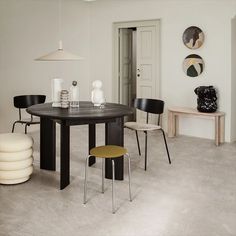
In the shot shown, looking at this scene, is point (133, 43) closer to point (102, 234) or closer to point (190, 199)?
point (190, 199)

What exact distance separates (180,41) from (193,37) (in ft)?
0.91

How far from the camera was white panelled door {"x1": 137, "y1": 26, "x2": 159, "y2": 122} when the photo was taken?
281 inches

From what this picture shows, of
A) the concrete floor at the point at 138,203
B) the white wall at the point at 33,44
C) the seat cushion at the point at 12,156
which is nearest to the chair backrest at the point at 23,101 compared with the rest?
the white wall at the point at 33,44

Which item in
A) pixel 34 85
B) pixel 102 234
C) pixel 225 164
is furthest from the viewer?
pixel 34 85

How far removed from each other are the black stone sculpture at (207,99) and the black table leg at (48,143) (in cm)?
267

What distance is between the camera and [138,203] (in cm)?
363

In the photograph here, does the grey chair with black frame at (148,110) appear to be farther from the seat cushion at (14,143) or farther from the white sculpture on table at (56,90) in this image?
the seat cushion at (14,143)

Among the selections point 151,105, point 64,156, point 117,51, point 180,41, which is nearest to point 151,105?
point 151,105

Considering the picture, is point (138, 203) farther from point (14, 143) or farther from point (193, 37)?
point (193, 37)

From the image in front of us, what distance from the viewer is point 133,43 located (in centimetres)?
Answer: 812

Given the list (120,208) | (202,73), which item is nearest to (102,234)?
(120,208)

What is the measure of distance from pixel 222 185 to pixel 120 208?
1.29 m

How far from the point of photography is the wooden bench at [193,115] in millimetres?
6070

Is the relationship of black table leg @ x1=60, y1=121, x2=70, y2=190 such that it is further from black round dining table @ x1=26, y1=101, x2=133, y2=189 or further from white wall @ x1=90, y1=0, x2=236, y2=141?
white wall @ x1=90, y1=0, x2=236, y2=141
